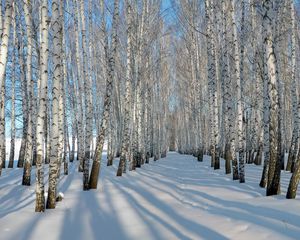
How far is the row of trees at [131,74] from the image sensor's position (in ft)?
22.6

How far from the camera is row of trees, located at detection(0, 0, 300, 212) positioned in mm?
6891

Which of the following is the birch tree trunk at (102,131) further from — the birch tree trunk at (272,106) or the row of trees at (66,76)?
the birch tree trunk at (272,106)

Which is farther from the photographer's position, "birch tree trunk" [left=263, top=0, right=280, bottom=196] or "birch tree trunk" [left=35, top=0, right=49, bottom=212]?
"birch tree trunk" [left=263, top=0, right=280, bottom=196]

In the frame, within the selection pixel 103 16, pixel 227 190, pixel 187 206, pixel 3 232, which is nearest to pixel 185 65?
pixel 103 16

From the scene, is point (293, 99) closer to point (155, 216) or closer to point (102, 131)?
point (102, 131)

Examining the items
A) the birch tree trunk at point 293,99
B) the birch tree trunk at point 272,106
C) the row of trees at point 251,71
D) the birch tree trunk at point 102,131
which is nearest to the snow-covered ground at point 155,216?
the birch tree trunk at point 272,106

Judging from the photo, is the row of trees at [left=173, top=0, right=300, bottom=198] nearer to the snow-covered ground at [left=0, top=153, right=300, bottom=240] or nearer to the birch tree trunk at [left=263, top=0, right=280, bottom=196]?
the birch tree trunk at [left=263, top=0, right=280, bottom=196]

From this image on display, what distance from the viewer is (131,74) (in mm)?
19062

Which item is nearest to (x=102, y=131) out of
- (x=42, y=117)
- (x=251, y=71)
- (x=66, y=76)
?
(x=42, y=117)

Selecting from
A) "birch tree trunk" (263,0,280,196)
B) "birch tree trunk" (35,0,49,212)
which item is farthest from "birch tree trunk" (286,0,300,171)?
"birch tree trunk" (35,0,49,212)

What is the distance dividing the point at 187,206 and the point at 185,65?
24318 millimetres

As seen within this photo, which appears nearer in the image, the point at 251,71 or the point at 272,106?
the point at 272,106

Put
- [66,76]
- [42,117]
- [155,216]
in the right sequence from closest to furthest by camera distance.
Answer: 1. [155,216]
2. [42,117]
3. [66,76]

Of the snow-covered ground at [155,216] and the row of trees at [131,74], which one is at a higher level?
the row of trees at [131,74]
